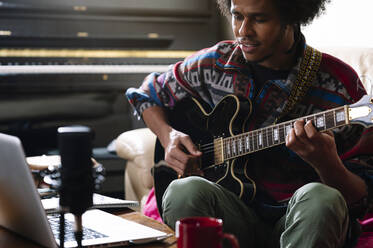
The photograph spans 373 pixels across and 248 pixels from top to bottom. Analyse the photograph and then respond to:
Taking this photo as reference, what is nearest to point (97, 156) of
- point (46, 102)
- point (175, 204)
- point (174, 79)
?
point (46, 102)

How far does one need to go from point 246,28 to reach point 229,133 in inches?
11.2

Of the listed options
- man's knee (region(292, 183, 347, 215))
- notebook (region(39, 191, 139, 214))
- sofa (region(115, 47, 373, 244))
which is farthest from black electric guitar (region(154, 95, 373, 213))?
sofa (region(115, 47, 373, 244))

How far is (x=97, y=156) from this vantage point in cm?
300

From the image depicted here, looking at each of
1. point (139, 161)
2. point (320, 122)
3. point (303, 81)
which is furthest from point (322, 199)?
point (139, 161)

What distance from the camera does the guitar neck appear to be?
121cm

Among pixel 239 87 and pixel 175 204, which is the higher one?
pixel 239 87

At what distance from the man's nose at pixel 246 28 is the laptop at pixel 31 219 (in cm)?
58

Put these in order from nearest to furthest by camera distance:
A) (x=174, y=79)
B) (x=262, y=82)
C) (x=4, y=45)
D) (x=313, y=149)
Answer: (x=313, y=149)
(x=262, y=82)
(x=174, y=79)
(x=4, y=45)

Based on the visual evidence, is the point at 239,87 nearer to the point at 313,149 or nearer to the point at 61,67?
the point at 313,149

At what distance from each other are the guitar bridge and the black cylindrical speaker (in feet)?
2.67

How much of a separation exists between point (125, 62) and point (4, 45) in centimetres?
67

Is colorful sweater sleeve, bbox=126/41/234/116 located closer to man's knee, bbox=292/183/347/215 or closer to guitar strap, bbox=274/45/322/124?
guitar strap, bbox=274/45/322/124

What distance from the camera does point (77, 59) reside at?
3109 millimetres

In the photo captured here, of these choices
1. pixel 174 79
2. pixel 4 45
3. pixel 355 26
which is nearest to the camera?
pixel 174 79
